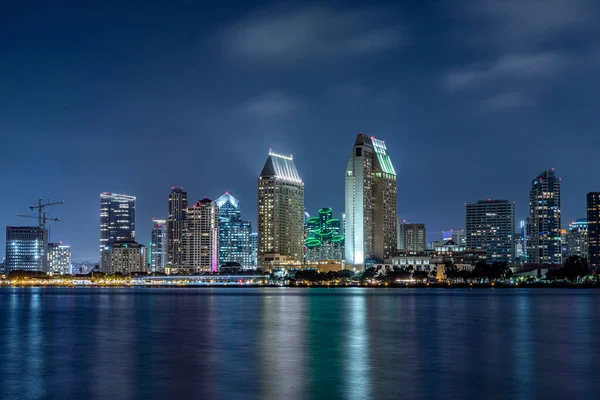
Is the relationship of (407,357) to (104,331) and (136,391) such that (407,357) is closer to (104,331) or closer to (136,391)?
(136,391)

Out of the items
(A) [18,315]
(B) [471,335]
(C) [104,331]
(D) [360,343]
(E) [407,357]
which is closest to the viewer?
(E) [407,357]

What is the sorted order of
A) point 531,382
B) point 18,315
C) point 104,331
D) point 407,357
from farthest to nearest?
point 18,315
point 104,331
point 407,357
point 531,382

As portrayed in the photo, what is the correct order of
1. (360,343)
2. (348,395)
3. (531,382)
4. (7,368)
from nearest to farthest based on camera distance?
(348,395)
(531,382)
(7,368)
(360,343)

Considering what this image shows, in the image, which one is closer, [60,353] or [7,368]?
[7,368]

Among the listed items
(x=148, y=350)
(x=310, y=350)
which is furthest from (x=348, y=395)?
(x=148, y=350)

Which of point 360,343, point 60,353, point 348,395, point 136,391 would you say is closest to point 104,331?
point 60,353

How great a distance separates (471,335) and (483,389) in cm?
3057

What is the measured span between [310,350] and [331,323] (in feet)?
92.2

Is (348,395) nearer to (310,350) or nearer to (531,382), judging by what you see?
(531,382)

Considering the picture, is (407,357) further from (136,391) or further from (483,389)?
(136,391)

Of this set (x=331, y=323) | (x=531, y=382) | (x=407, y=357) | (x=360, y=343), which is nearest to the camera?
(x=531, y=382)

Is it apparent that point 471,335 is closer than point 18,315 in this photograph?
Yes

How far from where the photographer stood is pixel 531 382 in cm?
3897

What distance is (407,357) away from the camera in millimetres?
49750
